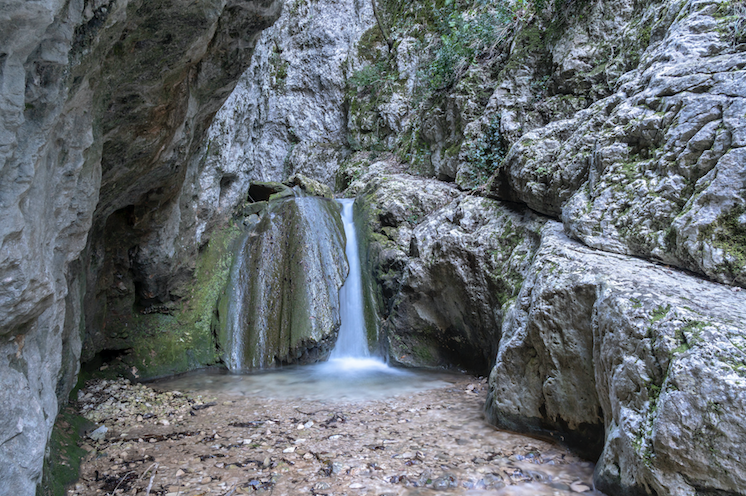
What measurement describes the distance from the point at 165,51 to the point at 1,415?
3003 millimetres

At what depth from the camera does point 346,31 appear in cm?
1825

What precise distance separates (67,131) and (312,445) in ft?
10.5

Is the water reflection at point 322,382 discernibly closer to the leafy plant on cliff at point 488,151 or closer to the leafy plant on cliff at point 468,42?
the leafy plant on cliff at point 488,151

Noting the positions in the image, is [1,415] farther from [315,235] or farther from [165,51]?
[315,235]

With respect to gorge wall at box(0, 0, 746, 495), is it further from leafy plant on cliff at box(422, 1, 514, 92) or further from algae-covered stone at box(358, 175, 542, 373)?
leafy plant on cliff at box(422, 1, 514, 92)

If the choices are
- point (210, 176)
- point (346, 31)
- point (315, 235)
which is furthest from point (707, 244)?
point (346, 31)

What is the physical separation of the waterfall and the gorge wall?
0.44 meters

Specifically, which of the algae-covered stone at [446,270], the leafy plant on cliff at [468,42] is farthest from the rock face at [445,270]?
the leafy plant on cliff at [468,42]

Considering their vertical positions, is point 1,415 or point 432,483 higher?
point 1,415

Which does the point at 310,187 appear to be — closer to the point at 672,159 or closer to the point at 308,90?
the point at 308,90

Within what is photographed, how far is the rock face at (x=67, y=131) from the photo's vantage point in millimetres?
1964

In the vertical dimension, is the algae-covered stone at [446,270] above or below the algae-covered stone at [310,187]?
below

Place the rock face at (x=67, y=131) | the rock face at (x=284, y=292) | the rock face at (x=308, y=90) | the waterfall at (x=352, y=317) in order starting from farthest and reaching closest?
the rock face at (x=308, y=90)
the waterfall at (x=352, y=317)
the rock face at (x=284, y=292)
the rock face at (x=67, y=131)

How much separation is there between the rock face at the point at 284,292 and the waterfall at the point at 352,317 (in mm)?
162
